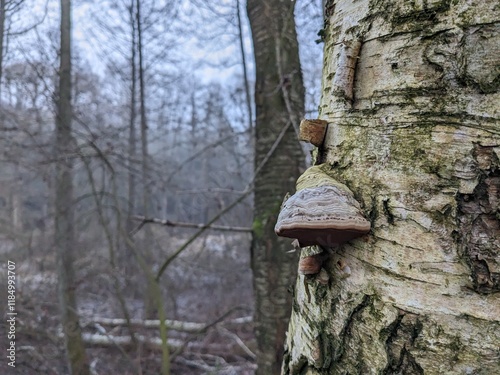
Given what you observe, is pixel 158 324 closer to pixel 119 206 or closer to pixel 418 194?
pixel 119 206

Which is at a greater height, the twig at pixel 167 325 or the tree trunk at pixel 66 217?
the tree trunk at pixel 66 217

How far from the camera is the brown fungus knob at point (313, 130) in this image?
912 mm

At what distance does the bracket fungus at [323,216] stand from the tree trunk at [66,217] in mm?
5767

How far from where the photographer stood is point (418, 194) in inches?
28.0

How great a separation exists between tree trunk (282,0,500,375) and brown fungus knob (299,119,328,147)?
0.24 feet

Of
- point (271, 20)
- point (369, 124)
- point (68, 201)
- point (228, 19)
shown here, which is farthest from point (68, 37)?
point (369, 124)

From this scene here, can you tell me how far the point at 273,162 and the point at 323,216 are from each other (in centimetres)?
260

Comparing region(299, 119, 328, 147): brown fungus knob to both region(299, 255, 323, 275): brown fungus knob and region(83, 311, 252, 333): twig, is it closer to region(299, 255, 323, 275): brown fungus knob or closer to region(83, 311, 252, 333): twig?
region(299, 255, 323, 275): brown fungus knob

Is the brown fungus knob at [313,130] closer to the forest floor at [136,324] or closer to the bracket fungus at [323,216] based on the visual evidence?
the bracket fungus at [323,216]

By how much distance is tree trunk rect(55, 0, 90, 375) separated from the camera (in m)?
6.01

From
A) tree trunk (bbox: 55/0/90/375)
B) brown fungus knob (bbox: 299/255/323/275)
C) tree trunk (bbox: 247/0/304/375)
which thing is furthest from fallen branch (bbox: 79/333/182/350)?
brown fungus knob (bbox: 299/255/323/275)

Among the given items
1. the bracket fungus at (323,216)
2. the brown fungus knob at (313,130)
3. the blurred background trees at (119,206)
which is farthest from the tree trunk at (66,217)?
the bracket fungus at (323,216)

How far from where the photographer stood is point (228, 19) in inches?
331

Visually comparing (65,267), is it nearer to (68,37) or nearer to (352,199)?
(68,37)
